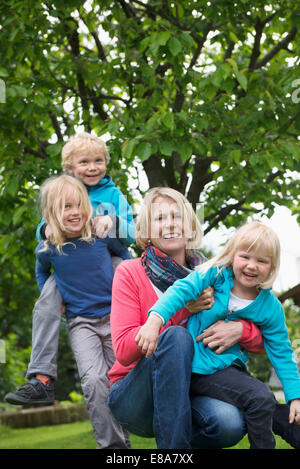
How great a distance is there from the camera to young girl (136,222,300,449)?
201 centimetres

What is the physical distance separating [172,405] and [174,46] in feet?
7.90

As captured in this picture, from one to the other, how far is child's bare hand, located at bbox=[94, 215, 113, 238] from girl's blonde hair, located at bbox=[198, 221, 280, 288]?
28.4 inches

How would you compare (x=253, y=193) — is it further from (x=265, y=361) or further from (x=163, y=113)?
(x=265, y=361)

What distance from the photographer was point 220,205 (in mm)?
5883

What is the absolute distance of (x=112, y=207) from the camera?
298cm

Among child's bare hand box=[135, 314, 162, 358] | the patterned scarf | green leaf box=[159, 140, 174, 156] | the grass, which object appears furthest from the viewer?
the grass

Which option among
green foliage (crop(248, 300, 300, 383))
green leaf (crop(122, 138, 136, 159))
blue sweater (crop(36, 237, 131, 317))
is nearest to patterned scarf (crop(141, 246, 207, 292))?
blue sweater (crop(36, 237, 131, 317))

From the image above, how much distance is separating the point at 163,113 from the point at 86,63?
55.9 inches

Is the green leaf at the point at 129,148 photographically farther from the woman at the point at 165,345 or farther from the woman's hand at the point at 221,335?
the woman's hand at the point at 221,335

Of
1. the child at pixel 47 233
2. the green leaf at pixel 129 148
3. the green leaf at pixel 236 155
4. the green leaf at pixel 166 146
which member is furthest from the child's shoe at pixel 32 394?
the green leaf at pixel 236 155

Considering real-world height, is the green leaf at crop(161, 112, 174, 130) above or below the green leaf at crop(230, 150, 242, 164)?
above

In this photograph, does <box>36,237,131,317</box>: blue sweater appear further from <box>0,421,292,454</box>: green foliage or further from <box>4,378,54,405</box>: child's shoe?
<box>0,421,292,454</box>: green foliage

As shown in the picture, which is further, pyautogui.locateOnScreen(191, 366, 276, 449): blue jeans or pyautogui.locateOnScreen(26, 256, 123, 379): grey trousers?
pyautogui.locateOnScreen(26, 256, 123, 379): grey trousers

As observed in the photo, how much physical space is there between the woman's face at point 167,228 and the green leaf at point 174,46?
5.02 ft
